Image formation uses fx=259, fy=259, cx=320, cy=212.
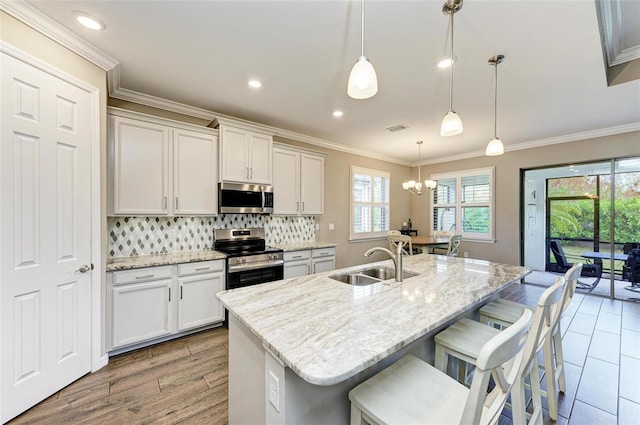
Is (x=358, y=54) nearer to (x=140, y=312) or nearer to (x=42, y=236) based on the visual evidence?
(x=42, y=236)

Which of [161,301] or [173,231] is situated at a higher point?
[173,231]

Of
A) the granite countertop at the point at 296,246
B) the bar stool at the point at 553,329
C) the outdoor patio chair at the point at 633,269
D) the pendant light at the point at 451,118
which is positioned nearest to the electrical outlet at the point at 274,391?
the bar stool at the point at 553,329

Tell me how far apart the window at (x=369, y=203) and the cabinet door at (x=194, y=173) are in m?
2.80

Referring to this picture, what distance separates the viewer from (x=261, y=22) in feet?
6.09

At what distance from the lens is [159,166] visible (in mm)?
2865

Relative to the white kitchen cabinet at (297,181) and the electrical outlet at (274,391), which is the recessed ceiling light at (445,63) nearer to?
the white kitchen cabinet at (297,181)

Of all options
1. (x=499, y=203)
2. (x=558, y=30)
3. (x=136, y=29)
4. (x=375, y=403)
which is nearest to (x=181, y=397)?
(x=375, y=403)

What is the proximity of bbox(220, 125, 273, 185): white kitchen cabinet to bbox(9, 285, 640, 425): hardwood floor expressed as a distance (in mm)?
1927

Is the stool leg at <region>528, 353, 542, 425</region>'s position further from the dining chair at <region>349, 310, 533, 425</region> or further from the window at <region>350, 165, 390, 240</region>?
the window at <region>350, 165, 390, 240</region>

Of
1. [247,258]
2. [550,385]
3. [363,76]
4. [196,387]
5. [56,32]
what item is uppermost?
[56,32]

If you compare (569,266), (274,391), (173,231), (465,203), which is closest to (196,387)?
(274,391)

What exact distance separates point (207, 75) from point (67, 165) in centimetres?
141

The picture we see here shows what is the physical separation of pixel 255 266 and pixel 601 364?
356 cm

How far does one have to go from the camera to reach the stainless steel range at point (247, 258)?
306cm
